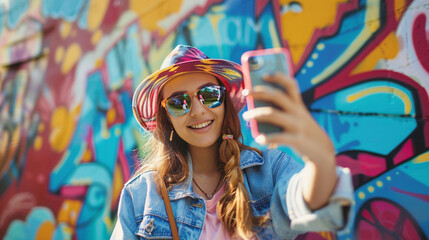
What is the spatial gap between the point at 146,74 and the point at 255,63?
10.4 ft

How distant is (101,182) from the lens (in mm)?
4398

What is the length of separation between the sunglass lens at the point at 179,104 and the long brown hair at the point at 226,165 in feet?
0.74

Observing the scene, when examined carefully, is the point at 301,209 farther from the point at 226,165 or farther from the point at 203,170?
the point at 203,170

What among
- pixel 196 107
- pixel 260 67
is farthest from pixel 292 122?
pixel 196 107

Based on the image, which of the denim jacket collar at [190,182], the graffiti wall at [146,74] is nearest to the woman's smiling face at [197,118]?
the denim jacket collar at [190,182]

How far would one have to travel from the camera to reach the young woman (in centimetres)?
156

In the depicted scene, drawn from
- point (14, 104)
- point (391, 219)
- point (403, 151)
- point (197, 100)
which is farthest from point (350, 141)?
point (14, 104)

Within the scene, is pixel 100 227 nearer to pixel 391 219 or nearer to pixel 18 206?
pixel 18 206

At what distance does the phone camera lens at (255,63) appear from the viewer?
43.9 inches

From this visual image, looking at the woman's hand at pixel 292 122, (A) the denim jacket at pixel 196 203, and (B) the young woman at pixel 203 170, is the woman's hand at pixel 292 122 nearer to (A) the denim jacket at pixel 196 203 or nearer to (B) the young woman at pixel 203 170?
(B) the young woman at pixel 203 170

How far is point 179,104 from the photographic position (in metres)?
1.73

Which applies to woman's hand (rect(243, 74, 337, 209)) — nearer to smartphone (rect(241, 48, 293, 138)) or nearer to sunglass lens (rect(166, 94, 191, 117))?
smartphone (rect(241, 48, 293, 138))

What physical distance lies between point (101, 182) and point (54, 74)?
1.88 metres

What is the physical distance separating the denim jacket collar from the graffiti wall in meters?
0.60
